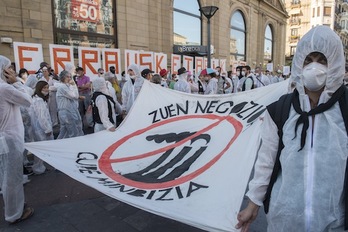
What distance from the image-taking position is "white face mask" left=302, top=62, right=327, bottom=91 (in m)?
1.47

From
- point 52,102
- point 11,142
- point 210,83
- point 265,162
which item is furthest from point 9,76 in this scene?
point 210,83

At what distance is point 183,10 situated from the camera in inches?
683

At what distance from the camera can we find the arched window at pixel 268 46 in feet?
103

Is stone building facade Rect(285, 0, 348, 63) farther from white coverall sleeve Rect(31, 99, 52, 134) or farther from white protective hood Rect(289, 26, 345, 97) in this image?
white protective hood Rect(289, 26, 345, 97)

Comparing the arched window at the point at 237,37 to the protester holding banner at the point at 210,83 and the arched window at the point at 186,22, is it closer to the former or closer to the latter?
the arched window at the point at 186,22

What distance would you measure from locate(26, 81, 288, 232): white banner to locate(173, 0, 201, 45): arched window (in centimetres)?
1338

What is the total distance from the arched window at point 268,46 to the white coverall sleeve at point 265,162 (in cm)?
3154

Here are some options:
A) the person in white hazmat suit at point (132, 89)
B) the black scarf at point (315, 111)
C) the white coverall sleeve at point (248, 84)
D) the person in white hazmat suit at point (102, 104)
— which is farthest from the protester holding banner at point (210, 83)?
the black scarf at point (315, 111)

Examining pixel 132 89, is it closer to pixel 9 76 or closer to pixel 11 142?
pixel 9 76

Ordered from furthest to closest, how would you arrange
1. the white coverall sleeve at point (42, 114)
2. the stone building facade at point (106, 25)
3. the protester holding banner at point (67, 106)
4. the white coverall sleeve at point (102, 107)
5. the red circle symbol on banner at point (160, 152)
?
the stone building facade at point (106, 25) < the protester holding banner at point (67, 106) < the white coverall sleeve at point (42, 114) < the white coverall sleeve at point (102, 107) < the red circle symbol on banner at point (160, 152)

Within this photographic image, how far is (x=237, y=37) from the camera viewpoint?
80.5ft

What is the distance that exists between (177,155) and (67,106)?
3368 millimetres

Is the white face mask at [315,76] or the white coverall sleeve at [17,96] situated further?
the white coverall sleeve at [17,96]

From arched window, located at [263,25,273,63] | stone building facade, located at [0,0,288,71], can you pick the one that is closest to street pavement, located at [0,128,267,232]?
stone building facade, located at [0,0,288,71]
